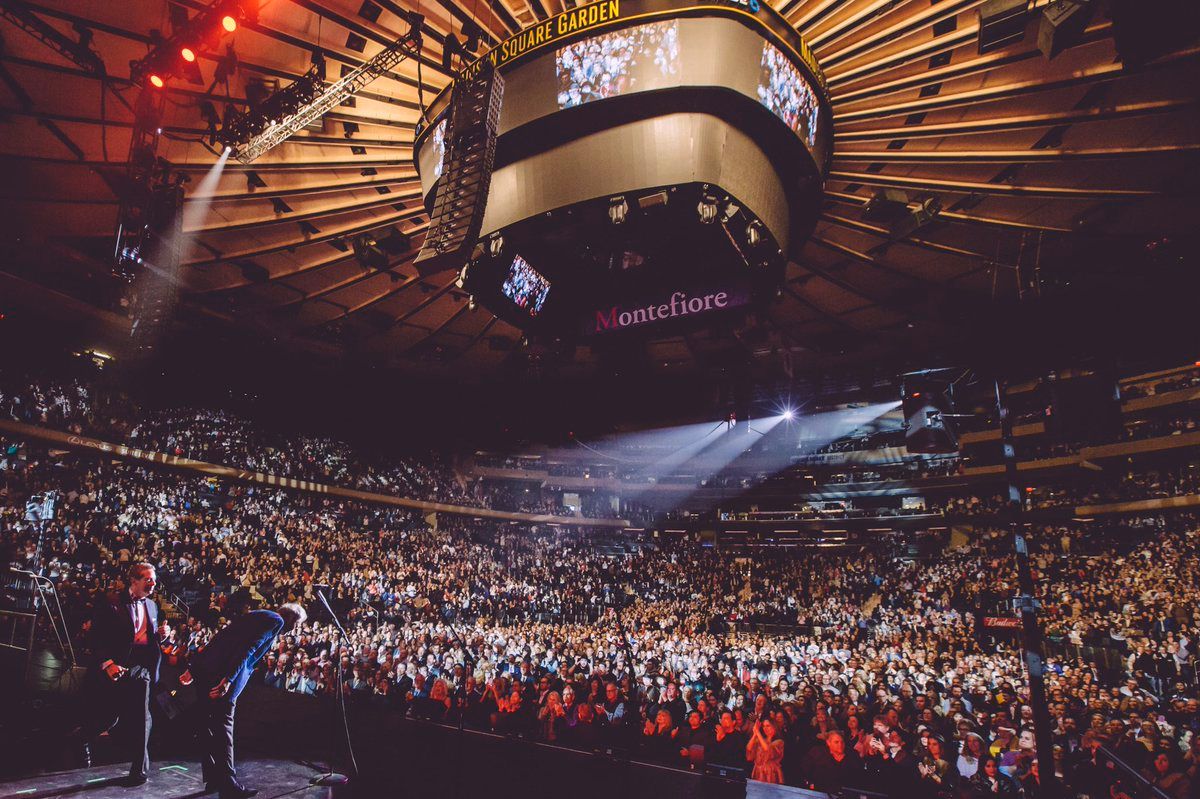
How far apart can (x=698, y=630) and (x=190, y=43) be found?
19686 millimetres

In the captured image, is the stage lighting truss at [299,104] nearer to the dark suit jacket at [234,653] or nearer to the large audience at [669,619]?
the dark suit jacket at [234,653]

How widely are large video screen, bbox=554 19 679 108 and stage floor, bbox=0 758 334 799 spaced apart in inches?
263

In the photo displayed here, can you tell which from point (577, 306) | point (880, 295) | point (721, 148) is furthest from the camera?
point (880, 295)

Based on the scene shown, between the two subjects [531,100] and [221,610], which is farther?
[221,610]

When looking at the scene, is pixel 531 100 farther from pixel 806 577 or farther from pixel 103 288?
pixel 806 577

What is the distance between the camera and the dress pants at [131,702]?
174 inches

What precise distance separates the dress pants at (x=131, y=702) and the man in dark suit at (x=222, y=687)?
372mm

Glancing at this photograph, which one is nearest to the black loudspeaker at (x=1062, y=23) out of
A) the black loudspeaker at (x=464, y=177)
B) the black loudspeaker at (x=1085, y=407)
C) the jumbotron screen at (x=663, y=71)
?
the jumbotron screen at (x=663, y=71)

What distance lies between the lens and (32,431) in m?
16.1

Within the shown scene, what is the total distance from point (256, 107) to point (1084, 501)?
3161 cm

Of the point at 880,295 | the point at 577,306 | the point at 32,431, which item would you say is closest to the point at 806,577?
the point at 880,295

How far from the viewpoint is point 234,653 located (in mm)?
4562

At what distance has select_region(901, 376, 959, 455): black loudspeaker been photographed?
768 centimetres

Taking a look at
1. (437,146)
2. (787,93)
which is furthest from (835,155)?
(437,146)
